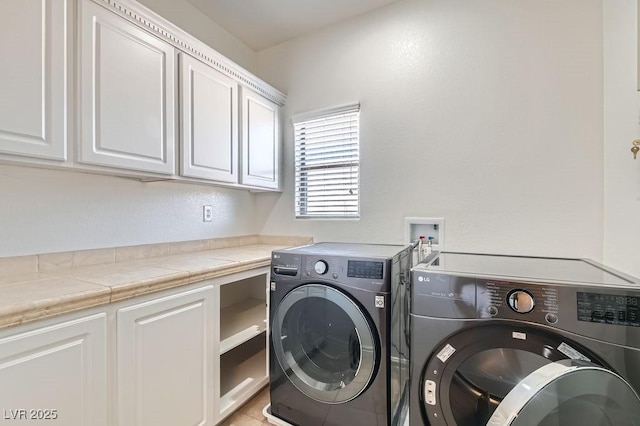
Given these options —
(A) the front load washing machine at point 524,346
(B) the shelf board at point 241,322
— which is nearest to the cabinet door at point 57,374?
(B) the shelf board at point 241,322

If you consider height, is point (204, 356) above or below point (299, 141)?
below

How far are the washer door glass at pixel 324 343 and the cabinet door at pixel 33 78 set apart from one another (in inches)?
51.1

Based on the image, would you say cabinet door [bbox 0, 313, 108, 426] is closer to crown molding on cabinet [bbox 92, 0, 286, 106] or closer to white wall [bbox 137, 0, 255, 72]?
crown molding on cabinet [bbox 92, 0, 286, 106]

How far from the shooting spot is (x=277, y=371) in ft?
5.18

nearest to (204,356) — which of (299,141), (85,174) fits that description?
(85,174)

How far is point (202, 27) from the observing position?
219 cm

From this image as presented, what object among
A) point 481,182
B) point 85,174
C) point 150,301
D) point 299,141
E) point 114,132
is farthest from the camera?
point 299,141

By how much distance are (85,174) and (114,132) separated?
354 millimetres

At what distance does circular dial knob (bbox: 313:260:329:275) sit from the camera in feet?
4.77

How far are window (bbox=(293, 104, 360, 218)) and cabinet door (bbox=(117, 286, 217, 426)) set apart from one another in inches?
48.1

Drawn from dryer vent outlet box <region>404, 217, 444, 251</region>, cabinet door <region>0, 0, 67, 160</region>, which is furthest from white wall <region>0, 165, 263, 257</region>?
dryer vent outlet box <region>404, 217, 444, 251</region>

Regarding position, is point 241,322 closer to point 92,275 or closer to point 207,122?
point 92,275

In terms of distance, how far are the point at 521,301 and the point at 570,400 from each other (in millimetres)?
315

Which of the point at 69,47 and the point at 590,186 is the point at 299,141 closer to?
the point at 69,47
